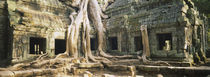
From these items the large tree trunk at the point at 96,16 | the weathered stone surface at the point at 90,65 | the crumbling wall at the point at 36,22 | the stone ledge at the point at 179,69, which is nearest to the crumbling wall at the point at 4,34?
the crumbling wall at the point at 36,22

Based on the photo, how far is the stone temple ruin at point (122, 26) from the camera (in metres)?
7.23

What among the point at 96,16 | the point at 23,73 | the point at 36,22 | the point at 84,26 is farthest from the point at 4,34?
the point at 96,16

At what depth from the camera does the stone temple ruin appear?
7.23 metres

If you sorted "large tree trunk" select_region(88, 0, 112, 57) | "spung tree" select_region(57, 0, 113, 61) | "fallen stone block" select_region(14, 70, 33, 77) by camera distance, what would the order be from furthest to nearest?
1. "large tree trunk" select_region(88, 0, 112, 57)
2. "spung tree" select_region(57, 0, 113, 61)
3. "fallen stone block" select_region(14, 70, 33, 77)

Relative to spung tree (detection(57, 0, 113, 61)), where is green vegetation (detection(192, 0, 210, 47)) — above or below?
above

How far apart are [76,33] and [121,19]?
3.14 meters

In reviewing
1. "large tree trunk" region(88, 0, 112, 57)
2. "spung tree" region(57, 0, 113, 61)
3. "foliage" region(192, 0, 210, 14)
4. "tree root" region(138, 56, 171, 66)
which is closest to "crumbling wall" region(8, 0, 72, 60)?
"spung tree" region(57, 0, 113, 61)

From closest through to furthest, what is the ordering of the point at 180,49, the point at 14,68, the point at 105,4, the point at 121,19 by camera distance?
the point at 14,68
the point at 180,49
the point at 121,19
the point at 105,4

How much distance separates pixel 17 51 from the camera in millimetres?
7012

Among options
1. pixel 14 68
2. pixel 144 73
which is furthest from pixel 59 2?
pixel 144 73

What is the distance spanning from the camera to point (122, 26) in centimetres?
988

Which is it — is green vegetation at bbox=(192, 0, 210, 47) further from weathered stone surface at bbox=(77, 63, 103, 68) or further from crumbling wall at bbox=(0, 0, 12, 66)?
crumbling wall at bbox=(0, 0, 12, 66)

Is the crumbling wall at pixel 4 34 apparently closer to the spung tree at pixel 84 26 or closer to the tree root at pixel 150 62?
the spung tree at pixel 84 26

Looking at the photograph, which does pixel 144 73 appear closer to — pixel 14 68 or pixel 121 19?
pixel 121 19
